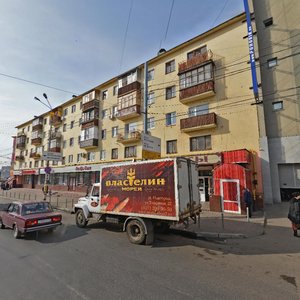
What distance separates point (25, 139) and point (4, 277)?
2101 inches

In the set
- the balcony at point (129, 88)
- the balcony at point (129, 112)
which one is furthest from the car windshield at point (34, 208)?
the balcony at point (129, 88)

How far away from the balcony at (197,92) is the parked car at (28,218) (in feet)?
55.2

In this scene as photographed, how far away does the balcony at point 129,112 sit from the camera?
25891mm

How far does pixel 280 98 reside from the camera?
17875 mm

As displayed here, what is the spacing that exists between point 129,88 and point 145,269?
24645 mm

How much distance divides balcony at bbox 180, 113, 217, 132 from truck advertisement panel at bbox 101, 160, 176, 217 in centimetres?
1306

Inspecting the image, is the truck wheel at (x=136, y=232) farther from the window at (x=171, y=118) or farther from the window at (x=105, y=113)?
the window at (x=105, y=113)

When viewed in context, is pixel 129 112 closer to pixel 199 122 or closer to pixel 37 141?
pixel 199 122

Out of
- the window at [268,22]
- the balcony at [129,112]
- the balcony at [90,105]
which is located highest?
the window at [268,22]

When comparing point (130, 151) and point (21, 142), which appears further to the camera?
point (21, 142)

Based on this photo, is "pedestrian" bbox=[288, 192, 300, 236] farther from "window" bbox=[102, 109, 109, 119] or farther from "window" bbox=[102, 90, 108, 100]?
"window" bbox=[102, 90, 108, 100]

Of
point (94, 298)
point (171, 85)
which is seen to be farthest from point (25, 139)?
point (94, 298)

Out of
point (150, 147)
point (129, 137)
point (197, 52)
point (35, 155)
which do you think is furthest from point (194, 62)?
point (35, 155)

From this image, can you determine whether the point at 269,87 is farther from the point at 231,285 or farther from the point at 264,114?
the point at 231,285
